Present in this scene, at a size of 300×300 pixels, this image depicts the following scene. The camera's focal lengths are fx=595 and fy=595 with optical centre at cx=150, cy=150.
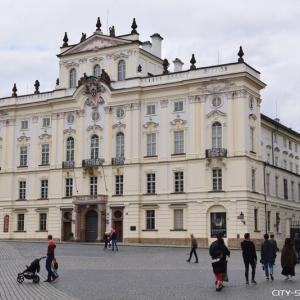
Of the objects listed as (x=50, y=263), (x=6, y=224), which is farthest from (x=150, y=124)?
(x=50, y=263)

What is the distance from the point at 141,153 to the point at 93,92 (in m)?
9.95

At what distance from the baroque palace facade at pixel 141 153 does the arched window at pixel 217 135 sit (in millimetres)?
109

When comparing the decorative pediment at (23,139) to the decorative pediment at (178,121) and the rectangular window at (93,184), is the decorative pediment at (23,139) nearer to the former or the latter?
the rectangular window at (93,184)

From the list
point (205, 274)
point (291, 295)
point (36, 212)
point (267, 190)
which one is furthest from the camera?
Result: point (36, 212)

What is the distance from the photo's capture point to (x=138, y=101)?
67.2 metres

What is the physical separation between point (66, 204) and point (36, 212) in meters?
4.77

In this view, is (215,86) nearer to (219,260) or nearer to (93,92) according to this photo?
(93,92)

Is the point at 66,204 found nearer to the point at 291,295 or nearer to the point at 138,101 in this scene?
the point at 138,101

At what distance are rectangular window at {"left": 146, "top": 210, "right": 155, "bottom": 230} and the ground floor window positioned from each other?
6.99m

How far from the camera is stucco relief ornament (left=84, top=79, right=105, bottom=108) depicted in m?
69.9

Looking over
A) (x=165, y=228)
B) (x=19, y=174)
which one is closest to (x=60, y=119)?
(x=19, y=174)

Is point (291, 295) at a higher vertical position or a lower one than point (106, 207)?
lower

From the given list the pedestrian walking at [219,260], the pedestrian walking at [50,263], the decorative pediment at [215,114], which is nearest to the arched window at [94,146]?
the decorative pediment at [215,114]

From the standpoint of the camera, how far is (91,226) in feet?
222
